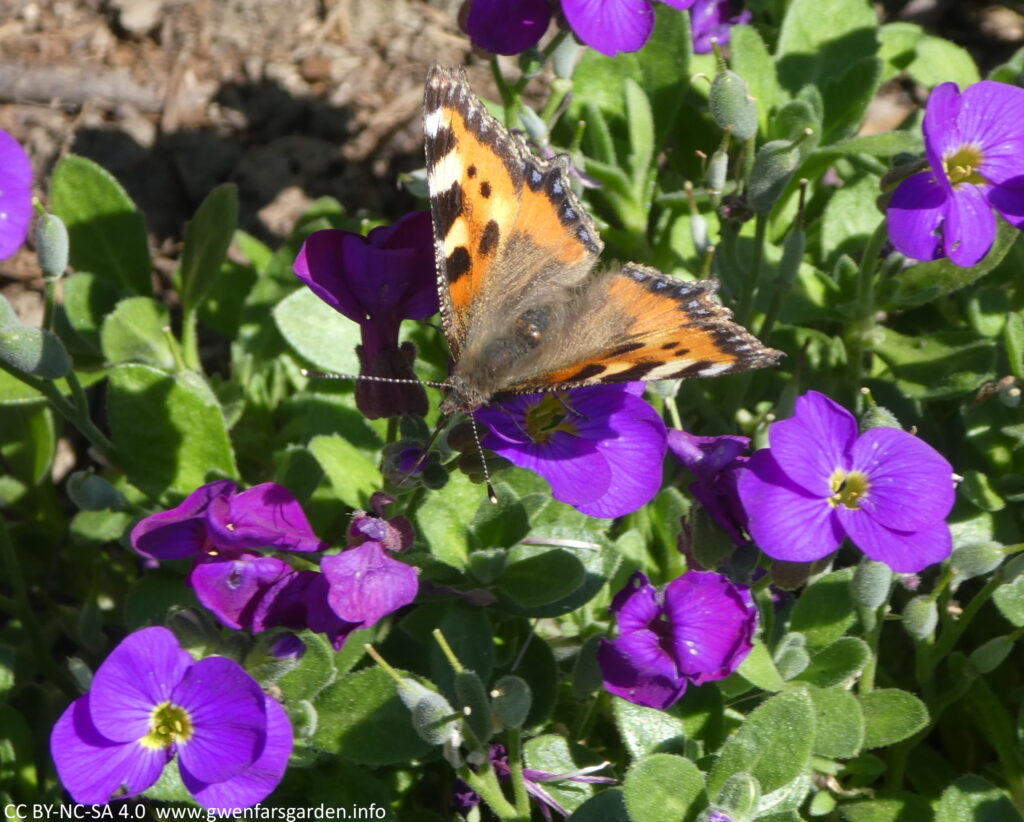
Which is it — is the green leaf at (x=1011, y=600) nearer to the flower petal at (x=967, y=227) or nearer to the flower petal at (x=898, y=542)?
the flower petal at (x=898, y=542)

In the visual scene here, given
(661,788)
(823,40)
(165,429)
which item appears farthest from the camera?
(823,40)

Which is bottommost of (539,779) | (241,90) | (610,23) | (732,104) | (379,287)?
(539,779)

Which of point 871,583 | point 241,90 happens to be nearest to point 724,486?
point 871,583

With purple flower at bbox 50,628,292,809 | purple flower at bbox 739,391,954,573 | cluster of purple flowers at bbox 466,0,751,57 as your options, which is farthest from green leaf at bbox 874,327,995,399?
purple flower at bbox 50,628,292,809

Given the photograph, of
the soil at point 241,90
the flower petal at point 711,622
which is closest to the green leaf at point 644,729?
the flower petal at point 711,622

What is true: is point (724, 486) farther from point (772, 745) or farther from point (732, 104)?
point (732, 104)

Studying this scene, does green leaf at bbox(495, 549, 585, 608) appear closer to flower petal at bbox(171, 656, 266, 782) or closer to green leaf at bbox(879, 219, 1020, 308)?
flower petal at bbox(171, 656, 266, 782)
